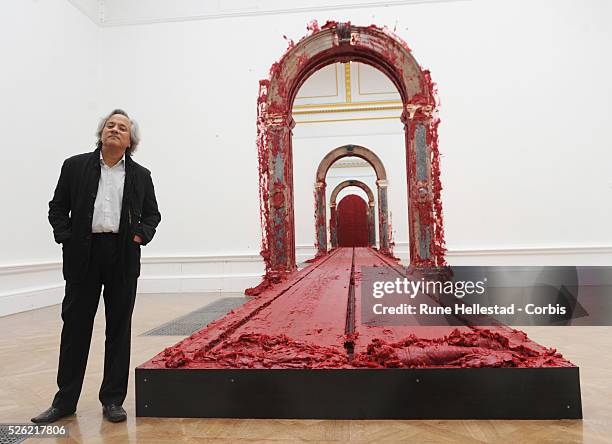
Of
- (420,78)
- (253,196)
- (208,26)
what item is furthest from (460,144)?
(208,26)

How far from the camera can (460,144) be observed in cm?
661

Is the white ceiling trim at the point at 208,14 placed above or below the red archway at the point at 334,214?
above

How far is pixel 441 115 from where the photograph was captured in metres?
6.63

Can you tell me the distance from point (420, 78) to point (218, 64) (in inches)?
133

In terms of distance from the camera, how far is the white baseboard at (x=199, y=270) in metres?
5.85

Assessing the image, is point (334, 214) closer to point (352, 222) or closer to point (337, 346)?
point (352, 222)

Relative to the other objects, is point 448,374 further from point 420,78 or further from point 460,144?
point 460,144

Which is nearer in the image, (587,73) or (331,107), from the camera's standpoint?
(587,73)

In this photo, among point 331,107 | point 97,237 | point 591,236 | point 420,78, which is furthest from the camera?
point 331,107

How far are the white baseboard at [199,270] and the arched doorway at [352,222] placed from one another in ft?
46.5

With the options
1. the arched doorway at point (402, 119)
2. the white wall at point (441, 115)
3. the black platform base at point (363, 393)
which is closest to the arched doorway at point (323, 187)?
the white wall at point (441, 115)

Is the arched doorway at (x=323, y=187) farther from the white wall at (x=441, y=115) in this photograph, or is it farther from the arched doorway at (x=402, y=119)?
the arched doorway at (x=402, y=119)

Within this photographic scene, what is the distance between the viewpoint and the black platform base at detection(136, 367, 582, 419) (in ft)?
6.46

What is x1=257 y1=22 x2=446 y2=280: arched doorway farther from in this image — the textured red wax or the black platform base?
the black platform base
